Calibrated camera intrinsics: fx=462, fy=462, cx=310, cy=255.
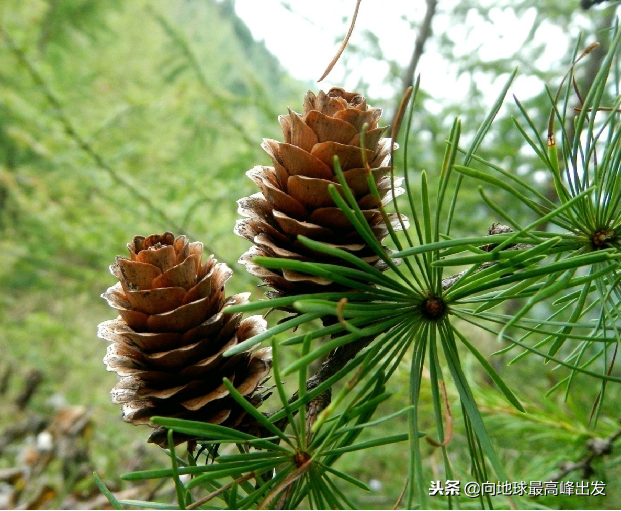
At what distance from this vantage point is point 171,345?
0.38m

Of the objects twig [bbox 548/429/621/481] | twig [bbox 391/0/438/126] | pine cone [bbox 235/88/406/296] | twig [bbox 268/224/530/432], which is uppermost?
twig [bbox 391/0/438/126]

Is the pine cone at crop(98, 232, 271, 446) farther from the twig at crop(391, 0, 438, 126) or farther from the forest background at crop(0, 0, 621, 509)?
the twig at crop(391, 0, 438, 126)

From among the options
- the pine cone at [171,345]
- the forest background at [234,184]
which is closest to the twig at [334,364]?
the pine cone at [171,345]

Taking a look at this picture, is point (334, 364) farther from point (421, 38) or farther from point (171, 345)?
point (421, 38)

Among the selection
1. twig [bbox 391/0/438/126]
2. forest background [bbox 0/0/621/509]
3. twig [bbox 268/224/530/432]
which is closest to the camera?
twig [bbox 268/224/530/432]

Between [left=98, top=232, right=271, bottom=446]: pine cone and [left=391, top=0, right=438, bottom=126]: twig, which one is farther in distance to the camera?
[left=391, top=0, right=438, bottom=126]: twig

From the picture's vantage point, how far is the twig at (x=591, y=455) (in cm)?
68

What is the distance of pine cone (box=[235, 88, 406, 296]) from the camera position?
0.37 meters

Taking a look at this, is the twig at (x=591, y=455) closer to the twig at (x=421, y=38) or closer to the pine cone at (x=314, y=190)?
the pine cone at (x=314, y=190)

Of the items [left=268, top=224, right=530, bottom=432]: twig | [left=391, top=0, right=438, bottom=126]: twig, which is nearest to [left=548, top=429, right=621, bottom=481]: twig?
[left=268, top=224, right=530, bottom=432]: twig

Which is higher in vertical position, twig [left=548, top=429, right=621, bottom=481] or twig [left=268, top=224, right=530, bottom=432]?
twig [left=548, top=429, right=621, bottom=481]

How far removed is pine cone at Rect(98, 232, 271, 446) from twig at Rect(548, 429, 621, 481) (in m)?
0.58

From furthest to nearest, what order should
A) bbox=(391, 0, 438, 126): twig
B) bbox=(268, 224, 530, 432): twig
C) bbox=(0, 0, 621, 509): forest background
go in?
1. bbox=(391, 0, 438, 126): twig
2. bbox=(0, 0, 621, 509): forest background
3. bbox=(268, 224, 530, 432): twig

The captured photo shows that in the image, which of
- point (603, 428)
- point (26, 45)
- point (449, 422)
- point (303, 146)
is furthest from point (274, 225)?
point (26, 45)
